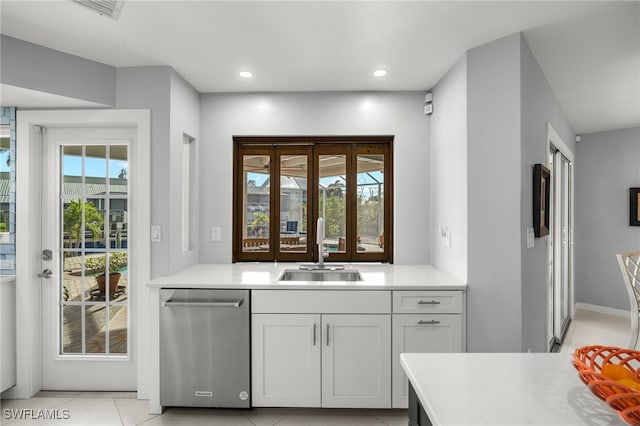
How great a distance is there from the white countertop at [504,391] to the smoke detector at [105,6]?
211 centimetres

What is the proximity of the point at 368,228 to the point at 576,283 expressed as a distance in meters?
3.55

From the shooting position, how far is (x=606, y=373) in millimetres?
821

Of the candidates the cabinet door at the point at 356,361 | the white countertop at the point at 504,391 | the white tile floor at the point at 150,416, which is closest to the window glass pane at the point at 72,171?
the white tile floor at the point at 150,416

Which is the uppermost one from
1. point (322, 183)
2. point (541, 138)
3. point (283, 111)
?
point (283, 111)

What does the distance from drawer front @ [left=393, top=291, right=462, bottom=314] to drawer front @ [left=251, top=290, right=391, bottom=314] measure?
72 mm

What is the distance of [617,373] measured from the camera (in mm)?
812

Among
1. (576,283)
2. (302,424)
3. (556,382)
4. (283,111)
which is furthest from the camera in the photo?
(576,283)

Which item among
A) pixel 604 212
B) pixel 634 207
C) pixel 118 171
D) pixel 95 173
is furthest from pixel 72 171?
pixel 634 207

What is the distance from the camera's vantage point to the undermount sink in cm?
280

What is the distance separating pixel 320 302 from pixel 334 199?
3.80 ft

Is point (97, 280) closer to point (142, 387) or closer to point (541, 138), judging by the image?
point (142, 387)

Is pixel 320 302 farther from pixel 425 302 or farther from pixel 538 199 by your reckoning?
pixel 538 199

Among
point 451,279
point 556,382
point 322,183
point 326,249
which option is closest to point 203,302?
point 326,249

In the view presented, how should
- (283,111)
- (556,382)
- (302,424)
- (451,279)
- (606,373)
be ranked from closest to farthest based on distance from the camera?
(606,373), (556,382), (302,424), (451,279), (283,111)
